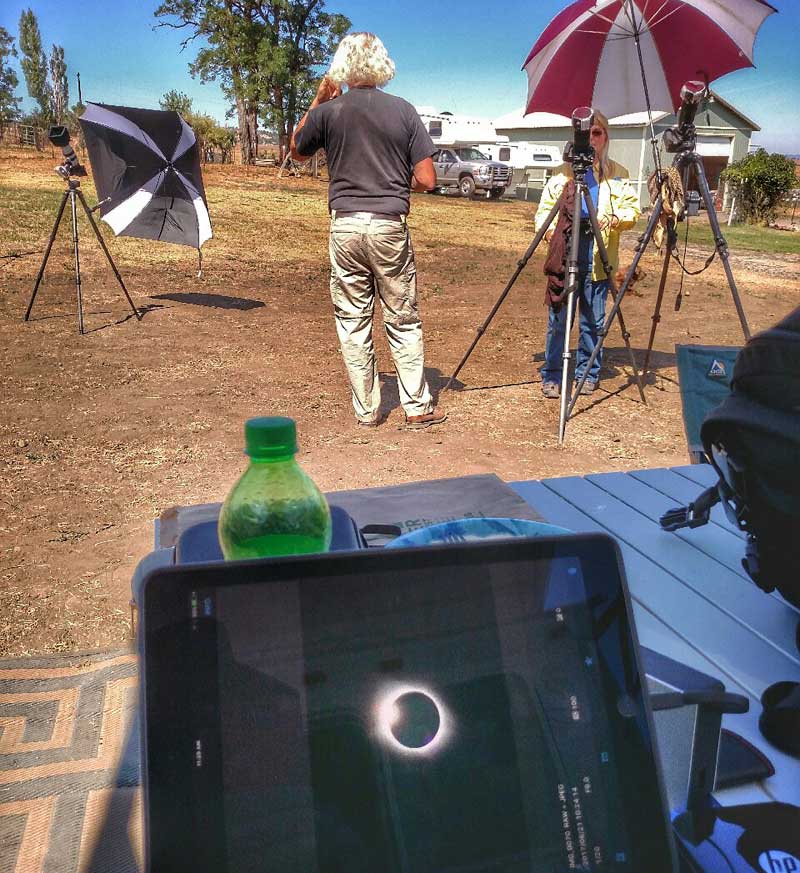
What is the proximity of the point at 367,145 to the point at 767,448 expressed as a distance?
3215mm

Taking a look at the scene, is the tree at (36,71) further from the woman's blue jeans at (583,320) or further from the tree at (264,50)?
the woman's blue jeans at (583,320)

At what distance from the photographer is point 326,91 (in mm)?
4262

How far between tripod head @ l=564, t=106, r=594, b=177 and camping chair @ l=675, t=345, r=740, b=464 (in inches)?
75.6

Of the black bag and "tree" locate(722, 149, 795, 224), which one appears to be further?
"tree" locate(722, 149, 795, 224)

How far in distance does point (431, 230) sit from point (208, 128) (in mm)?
24193

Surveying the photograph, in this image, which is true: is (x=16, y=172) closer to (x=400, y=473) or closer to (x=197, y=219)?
(x=197, y=219)

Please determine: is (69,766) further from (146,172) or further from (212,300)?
(212,300)

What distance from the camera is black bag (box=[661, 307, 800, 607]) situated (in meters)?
1.33

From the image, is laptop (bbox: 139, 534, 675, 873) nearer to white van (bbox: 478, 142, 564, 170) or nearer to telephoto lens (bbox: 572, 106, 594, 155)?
telephoto lens (bbox: 572, 106, 594, 155)

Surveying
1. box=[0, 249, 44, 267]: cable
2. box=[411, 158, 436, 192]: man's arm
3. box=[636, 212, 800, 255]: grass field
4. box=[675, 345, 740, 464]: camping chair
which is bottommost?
box=[0, 249, 44, 267]: cable

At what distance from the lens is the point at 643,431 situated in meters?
4.97

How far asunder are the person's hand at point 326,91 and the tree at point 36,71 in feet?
107

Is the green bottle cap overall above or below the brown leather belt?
below

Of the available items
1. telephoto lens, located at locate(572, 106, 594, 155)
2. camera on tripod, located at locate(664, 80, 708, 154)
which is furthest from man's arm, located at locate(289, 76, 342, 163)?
camera on tripod, located at locate(664, 80, 708, 154)
